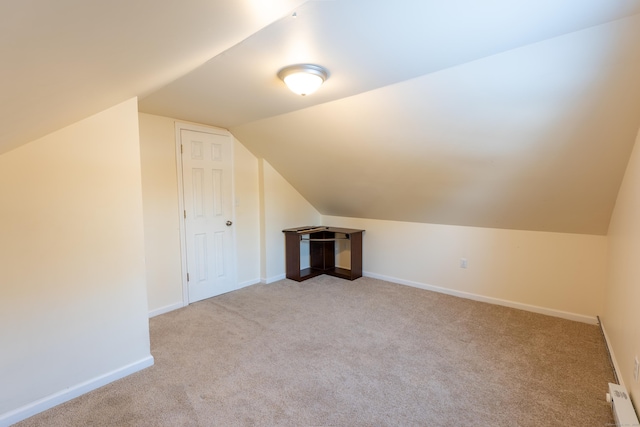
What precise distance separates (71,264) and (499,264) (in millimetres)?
3902

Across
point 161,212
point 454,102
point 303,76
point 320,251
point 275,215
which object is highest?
point 303,76

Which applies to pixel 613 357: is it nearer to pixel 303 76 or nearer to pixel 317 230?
pixel 303 76

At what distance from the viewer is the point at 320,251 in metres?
4.86

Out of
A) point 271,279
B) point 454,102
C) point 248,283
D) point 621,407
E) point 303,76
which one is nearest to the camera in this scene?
point 621,407

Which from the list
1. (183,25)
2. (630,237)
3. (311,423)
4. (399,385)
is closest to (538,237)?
(630,237)

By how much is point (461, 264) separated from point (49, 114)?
3869 millimetres

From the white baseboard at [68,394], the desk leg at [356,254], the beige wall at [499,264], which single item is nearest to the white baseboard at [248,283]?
the desk leg at [356,254]

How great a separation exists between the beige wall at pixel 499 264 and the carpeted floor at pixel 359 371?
21cm

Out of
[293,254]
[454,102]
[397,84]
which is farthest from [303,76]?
[293,254]

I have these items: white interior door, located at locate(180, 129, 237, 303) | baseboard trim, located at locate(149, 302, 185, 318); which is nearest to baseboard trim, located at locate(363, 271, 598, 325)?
white interior door, located at locate(180, 129, 237, 303)

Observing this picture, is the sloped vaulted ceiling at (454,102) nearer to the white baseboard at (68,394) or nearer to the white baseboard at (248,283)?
the white baseboard at (248,283)

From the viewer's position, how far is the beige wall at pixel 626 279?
5.83 feet

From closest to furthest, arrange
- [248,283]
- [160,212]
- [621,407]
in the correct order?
1. [621,407]
2. [160,212]
3. [248,283]

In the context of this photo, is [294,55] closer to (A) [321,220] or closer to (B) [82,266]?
(B) [82,266]
